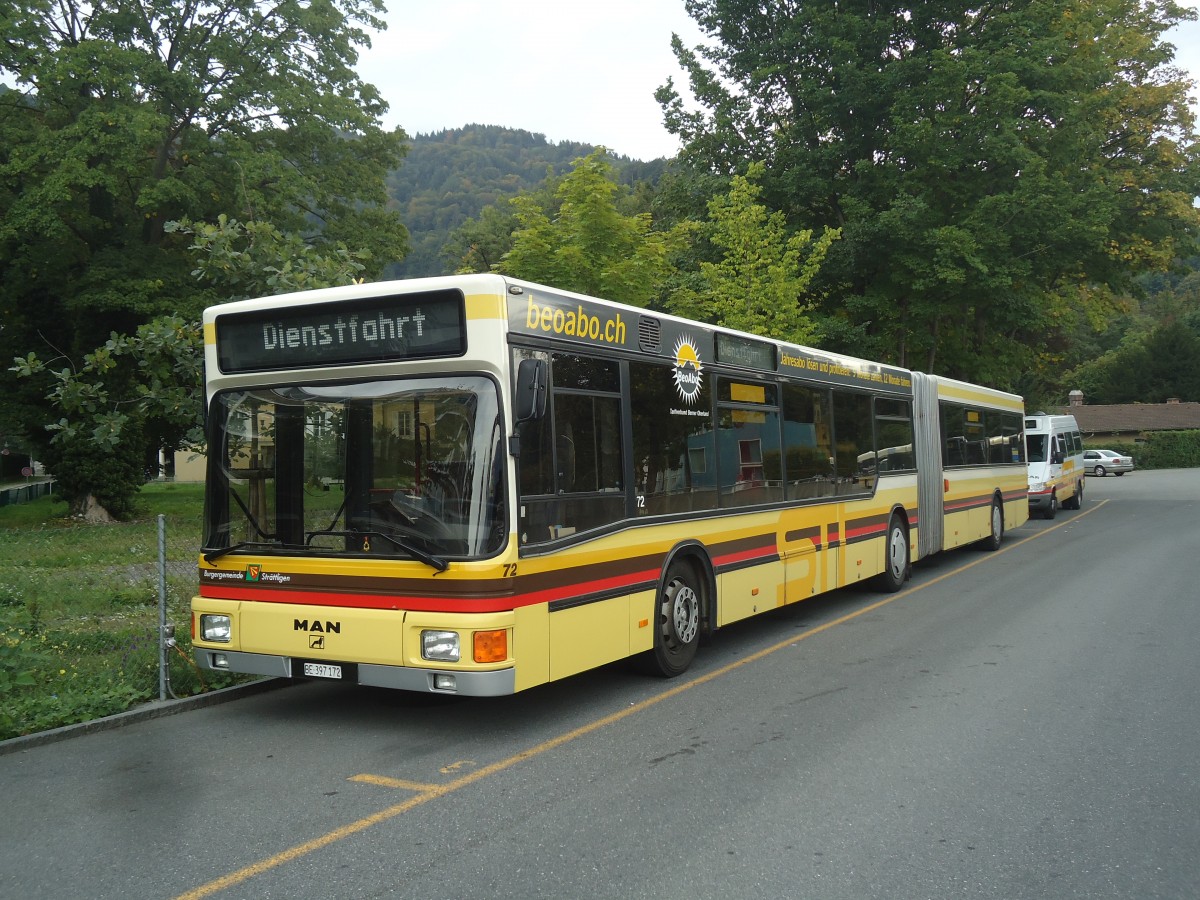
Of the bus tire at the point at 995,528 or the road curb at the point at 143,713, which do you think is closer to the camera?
the road curb at the point at 143,713

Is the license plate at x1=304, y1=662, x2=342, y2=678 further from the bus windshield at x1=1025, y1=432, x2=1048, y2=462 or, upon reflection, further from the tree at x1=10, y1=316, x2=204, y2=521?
the bus windshield at x1=1025, y1=432, x2=1048, y2=462

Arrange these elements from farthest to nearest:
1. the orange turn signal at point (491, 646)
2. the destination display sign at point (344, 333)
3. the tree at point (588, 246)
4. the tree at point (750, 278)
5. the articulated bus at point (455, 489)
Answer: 1. the tree at point (750, 278)
2. the tree at point (588, 246)
3. the destination display sign at point (344, 333)
4. the articulated bus at point (455, 489)
5. the orange turn signal at point (491, 646)

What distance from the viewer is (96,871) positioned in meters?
4.30

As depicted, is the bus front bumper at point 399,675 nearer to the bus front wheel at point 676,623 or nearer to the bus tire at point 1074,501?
the bus front wheel at point 676,623

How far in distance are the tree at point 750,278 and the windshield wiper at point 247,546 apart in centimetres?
1501

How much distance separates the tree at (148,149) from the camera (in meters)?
24.4

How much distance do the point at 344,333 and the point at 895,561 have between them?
9399mm

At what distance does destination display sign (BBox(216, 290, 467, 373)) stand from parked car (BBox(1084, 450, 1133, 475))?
2316 inches

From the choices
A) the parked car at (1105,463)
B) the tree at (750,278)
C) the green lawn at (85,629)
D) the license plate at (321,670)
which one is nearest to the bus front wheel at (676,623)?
the license plate at (321,670)

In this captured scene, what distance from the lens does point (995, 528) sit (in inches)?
745

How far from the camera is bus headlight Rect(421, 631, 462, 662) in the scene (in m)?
5.98

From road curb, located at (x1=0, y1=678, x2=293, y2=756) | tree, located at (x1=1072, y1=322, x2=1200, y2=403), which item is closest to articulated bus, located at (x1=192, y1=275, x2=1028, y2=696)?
road curb, located at (x1=0, y1=678, x2=293, y2=756)

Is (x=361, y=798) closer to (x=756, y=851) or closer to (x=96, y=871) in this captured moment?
(x=96, y=871)

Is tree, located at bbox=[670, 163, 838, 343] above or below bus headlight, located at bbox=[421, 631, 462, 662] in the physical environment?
above
